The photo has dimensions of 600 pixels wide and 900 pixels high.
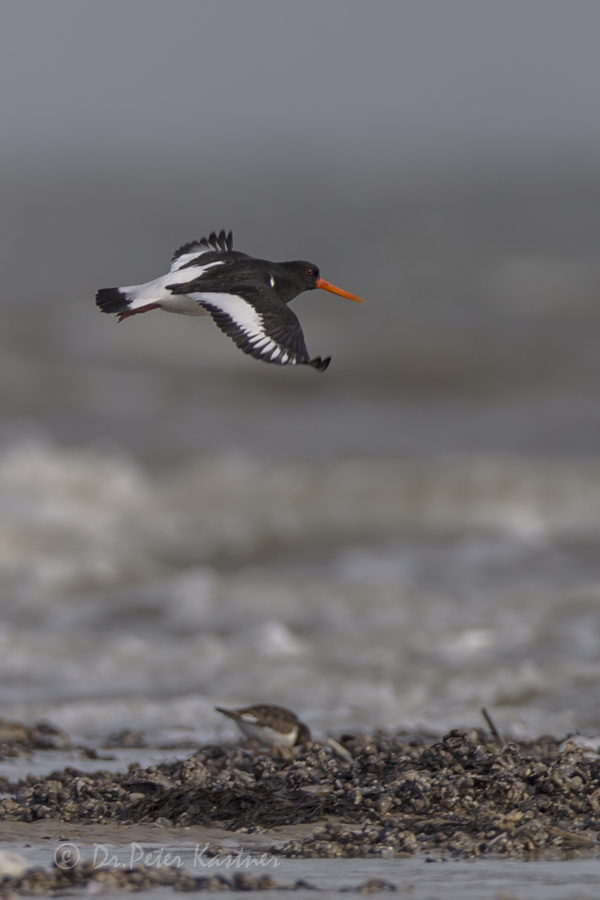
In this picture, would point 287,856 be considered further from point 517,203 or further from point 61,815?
point 517,203

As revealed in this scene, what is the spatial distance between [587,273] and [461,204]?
10.9m

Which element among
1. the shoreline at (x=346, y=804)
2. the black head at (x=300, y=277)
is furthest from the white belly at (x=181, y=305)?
the shoreline at (x=346, y=804)

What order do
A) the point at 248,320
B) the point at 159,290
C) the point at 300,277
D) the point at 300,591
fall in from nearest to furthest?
1. the point at 248,320
2. the point at 159,290
3. the point at 300,277
4. the point at 300,591

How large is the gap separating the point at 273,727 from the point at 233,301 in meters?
2.15

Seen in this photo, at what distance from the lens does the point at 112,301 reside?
20.7 feet

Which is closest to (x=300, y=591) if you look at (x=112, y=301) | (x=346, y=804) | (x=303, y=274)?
(x=303, y=274)

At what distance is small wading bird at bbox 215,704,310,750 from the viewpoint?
6301 mm

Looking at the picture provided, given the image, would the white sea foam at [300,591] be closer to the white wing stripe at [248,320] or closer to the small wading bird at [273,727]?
the small wading bird at [273,727]

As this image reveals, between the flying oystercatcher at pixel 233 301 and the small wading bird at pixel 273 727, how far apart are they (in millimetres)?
1851

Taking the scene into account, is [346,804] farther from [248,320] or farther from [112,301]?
[112,301]

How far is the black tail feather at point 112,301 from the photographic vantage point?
618 cm

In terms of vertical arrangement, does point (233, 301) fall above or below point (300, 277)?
below

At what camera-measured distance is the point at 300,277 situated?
24.4 ft

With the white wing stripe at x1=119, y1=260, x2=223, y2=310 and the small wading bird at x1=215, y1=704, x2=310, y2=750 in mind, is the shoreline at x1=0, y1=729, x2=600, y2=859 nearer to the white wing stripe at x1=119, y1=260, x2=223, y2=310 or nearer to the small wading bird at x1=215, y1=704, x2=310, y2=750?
the small wading bird at x1=215, y1=704, x2=310, y2=750
